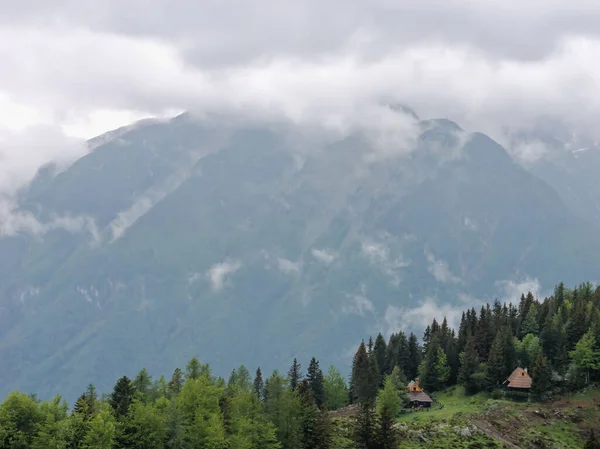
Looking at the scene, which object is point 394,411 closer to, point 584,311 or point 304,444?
point 304,444

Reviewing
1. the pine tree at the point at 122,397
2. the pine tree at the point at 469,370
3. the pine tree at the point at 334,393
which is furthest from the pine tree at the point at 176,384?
the pine tree at the point at 469,370

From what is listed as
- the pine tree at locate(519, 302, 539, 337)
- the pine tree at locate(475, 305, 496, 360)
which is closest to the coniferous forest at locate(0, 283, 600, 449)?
the pine tree at locate(475, 305, 496, 360)

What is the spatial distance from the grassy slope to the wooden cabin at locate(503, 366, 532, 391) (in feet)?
17.9

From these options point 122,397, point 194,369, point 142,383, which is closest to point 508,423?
point 194,369

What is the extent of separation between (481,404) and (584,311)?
39.1 meters

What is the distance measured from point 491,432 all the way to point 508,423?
21.7ft

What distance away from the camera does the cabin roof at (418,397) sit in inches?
6555

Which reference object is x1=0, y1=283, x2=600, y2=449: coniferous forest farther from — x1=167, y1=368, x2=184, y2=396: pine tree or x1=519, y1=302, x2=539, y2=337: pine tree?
x1=519, y1=302, x2=539, y2=337: pine tree

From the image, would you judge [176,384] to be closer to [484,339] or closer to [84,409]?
[84,409]

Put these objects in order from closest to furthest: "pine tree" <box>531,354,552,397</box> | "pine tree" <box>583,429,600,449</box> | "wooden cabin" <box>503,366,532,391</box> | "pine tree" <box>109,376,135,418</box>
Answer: "pine tree" <box>109,376,135,418</box>, "pine tree" <box>583,429,600,449</box>, "pine tree" <box>531,354,552,397</box>, "wooden cabin" <box>503,366,532,391</box>

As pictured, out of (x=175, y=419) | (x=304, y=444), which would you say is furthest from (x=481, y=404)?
(x=175, y=419)

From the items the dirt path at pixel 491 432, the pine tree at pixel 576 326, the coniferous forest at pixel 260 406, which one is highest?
the pine tree at pixel 576 326

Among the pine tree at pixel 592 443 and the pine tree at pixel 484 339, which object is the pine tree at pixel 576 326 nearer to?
the pine tree at pixel 484 339

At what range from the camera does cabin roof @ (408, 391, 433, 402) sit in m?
166
